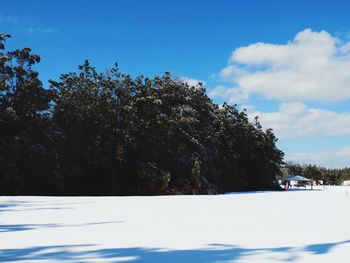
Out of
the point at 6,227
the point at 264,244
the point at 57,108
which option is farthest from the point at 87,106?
the point at 264,244

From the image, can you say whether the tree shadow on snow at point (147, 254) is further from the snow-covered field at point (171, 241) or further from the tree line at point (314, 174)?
the tree line at point (314, 174)

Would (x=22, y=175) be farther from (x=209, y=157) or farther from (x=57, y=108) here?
(x=209, y=157)

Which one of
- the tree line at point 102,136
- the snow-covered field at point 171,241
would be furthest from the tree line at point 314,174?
the snow-covered field at point 171,241

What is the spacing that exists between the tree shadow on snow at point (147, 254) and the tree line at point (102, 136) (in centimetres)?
1828

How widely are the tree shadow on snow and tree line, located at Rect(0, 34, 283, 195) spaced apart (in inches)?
720

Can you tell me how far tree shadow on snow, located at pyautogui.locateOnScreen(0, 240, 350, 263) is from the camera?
13.6 ft

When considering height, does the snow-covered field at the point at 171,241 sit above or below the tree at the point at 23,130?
below

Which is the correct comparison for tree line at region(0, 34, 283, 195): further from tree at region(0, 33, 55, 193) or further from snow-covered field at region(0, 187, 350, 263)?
snow-covered field at region(0, 187, 350, 263)

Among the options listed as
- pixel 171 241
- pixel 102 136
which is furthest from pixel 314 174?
pixel 171 241

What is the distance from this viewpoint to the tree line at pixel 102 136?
22656 millimetres

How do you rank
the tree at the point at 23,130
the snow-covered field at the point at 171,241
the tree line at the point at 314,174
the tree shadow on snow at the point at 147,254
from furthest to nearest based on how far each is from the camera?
the tree line at the point at 314,174 → the tree at the point at 23,130 → the snow-covered field at the point at 171,241 → the tree shadow on snow at the point at 147,254

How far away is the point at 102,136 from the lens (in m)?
26.5

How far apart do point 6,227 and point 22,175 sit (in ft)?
56.0

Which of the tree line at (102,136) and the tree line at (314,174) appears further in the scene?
the tree line at (314,174)
